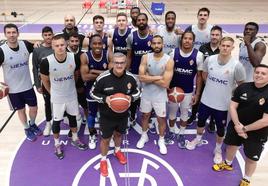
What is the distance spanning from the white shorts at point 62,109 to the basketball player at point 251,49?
2.92 m

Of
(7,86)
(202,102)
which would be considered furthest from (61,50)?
(202,102)

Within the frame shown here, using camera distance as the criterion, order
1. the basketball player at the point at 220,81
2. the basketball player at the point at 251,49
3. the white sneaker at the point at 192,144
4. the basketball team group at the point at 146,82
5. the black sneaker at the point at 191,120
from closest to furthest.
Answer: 1. the basketball team group at the point at 146,82
2. the basketball player at the point at 220,81
3. the basketball player at the point at 251,49
4. the white sneaker at the point at 192,144
5. the black sneaker at the point at 191,120

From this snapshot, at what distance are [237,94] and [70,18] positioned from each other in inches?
130

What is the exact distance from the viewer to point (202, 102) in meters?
4.45

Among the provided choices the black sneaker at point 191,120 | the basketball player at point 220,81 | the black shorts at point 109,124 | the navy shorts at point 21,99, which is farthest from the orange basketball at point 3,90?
the black sneaker at point 191,120

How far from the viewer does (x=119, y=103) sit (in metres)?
3.78

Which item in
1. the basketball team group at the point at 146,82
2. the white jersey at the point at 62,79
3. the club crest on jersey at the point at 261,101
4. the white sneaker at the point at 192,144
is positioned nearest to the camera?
the club crest on jersey at the point at 261,101

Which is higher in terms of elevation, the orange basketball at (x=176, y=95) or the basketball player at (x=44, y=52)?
the basketball player at (x=44, y=52)

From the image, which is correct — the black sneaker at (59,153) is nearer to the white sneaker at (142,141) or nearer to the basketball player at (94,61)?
the basketball player at (94,61)

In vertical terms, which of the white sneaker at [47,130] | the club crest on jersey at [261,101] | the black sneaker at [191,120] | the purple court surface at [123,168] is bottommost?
the purple court surface at [123,168]

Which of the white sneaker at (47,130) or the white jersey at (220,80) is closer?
the white jersey at (220,80)

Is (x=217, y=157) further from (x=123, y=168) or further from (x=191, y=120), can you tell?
(x=123, y=168)

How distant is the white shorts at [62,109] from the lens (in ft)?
14.3

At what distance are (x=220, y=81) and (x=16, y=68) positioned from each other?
10.9ft
